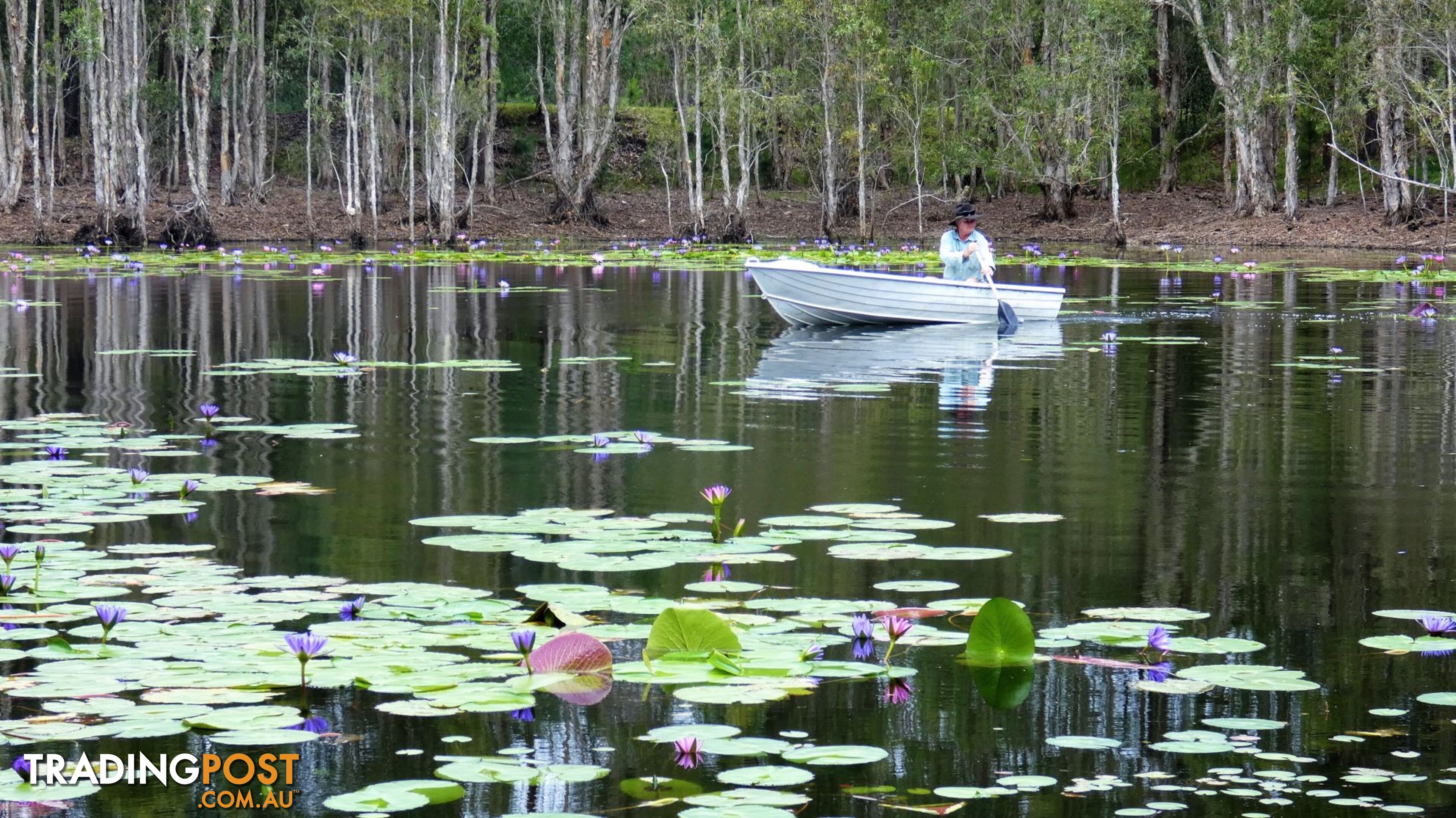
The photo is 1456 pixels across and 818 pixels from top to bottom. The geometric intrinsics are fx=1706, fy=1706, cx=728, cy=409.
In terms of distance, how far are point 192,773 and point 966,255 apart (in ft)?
50.3

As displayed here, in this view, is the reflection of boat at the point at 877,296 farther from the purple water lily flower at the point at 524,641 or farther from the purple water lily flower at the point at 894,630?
the purple water lily flower at the point at 524,641

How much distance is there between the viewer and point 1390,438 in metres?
9.88

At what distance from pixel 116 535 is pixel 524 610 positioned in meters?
2.06

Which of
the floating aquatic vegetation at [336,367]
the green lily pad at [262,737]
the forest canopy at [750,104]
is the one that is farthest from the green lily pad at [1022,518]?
the forest canopy at [750,104]

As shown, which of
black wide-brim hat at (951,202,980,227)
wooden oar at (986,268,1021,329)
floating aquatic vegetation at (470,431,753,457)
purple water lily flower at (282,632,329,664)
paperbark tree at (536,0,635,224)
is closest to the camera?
purple water lily flower at (282,632,329,664)

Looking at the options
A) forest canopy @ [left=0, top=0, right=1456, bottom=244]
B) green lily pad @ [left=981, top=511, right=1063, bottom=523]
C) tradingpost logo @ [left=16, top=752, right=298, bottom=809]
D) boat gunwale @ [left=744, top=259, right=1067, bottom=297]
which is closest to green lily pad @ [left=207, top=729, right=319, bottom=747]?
tradingpost logo @ [left=16, top=752, right=298, bottom=809]

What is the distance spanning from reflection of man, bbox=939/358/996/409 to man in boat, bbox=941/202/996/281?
327 cm

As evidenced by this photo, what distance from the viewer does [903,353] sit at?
614 inches

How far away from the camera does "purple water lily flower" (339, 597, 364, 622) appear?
5.15 meters

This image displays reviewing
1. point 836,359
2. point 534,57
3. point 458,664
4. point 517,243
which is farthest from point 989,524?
point 534,57

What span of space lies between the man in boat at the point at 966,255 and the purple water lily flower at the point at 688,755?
1431cm

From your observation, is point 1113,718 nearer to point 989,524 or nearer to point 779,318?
point 989,524

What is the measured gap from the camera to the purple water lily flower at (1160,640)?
4.79 m

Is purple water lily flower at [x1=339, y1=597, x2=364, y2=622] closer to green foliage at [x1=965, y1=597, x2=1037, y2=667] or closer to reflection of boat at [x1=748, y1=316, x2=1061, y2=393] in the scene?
green foliage at [x1=965, y1=597, x2=1037, y2=667]
